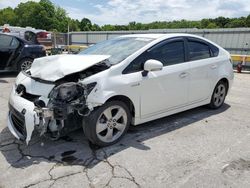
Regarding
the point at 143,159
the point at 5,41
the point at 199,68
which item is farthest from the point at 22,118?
the point at 5,41

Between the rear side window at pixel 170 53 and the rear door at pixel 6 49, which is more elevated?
the rear side window at pixel 170 53

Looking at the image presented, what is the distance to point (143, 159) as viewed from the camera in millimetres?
3494

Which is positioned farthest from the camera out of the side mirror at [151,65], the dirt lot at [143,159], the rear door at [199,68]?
the rear door at [199,68]

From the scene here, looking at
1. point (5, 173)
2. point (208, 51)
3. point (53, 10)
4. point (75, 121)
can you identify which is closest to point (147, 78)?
point (75, 121)

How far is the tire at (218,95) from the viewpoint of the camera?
18.2 feet

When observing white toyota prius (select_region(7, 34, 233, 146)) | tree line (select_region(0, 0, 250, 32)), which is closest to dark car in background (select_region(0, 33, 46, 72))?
white toyota prius (select_region(7, 34, 233, 146))

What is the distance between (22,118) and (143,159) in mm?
1659

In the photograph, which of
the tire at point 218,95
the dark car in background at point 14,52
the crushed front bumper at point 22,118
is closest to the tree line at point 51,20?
the dark car in background at point 14,52

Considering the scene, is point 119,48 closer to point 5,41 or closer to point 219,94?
point 219,94

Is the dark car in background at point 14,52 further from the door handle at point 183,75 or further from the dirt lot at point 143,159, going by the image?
the door handle at point 183,75

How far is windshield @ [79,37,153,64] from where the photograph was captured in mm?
4125

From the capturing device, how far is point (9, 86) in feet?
25.0

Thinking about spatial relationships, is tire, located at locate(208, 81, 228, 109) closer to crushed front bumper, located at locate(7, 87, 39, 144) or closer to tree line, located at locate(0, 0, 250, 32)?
crushed front bumper, located at locate(7, 87, 39, 144)

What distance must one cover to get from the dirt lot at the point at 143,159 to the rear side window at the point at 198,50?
1245mm
